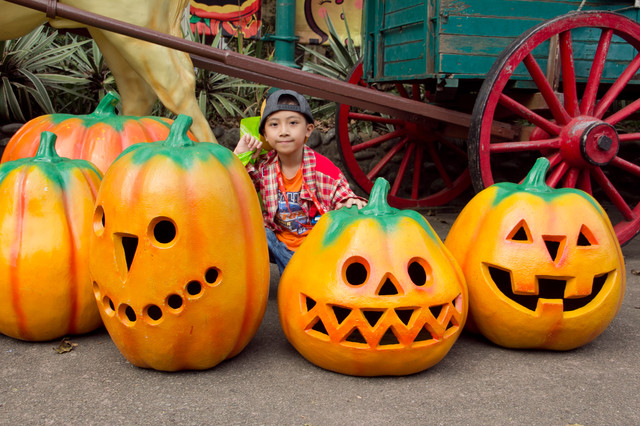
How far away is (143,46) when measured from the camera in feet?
10.5

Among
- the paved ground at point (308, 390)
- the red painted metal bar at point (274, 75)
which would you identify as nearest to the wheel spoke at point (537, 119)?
the red painted metal bar at point (274, 75)

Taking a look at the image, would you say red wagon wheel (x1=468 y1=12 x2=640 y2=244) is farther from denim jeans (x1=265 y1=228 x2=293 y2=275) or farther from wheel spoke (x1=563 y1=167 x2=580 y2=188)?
denim jeans (x1=265 y1=228 x2=293 y2=275)

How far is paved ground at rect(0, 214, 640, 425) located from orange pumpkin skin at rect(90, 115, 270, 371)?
6.1 inches

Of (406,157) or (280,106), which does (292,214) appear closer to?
(280,106)

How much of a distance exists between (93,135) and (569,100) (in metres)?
2.67

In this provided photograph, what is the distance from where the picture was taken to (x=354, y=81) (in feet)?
17.2

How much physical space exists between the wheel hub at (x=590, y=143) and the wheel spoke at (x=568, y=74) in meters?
0.14

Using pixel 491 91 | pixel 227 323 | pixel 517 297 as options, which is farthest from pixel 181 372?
pixel 491 91

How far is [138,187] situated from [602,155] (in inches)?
104

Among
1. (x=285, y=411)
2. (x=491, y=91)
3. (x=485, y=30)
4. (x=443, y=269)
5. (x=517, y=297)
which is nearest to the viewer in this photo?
(x=285, y=411)

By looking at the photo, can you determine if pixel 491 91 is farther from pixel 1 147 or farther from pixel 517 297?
pixel 1 147

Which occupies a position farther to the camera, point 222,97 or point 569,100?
point 222,97

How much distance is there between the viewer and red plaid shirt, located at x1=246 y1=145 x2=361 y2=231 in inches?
115

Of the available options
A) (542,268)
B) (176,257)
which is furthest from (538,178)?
(176,257)
